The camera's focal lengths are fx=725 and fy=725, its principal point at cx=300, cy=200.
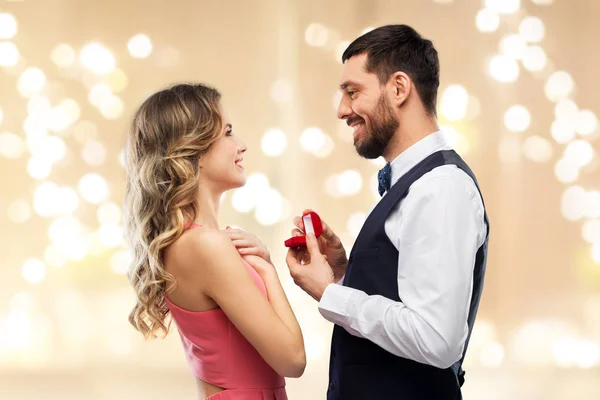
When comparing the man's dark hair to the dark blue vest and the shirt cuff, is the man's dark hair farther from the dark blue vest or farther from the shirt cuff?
the shirt cuff

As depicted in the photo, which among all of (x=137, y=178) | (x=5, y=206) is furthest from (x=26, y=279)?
(x=137, y=178)

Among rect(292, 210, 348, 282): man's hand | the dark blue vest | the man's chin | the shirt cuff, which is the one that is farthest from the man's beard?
the shirt cuff

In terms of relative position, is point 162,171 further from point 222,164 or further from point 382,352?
point 382,352

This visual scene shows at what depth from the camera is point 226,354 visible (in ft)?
5.24

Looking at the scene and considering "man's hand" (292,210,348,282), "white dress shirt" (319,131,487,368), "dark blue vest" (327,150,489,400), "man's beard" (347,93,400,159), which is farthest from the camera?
"man's hand" (292,210,348,282)

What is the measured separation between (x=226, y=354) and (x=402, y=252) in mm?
469


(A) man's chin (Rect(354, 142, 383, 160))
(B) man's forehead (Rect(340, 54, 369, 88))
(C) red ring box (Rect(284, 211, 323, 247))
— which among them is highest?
(B) man's forehead (Rect(340, 54, 369, 88))

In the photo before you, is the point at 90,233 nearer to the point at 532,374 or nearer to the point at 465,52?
the point at 465,52

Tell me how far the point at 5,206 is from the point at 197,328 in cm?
205

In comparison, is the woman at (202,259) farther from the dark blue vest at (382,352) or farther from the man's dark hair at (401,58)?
the man's dark hair at (401,58)

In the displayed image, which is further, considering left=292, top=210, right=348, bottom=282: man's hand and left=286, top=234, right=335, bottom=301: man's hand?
left=292, top=210, right=348, bottom=282: man's hand

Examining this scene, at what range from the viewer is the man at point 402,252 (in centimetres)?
136

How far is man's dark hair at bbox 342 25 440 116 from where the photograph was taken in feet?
5.23

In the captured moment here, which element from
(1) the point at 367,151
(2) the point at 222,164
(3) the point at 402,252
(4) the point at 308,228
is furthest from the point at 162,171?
(3) the point at 402,252
